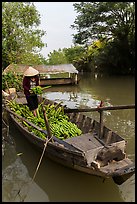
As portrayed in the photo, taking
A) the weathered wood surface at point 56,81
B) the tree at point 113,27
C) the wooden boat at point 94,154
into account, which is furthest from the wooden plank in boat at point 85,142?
the tree at point 113,27

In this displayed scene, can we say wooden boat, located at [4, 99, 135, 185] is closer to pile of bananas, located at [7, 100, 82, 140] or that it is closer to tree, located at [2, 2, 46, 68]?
pile of bananas, located at [7, 100, 82, 140]

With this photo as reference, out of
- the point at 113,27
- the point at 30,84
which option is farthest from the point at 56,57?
the point at 30,84

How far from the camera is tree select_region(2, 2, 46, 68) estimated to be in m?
16.8

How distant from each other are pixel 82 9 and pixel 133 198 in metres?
20.9

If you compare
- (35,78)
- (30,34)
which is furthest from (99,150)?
(30,34)

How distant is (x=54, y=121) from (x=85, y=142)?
1350 mm

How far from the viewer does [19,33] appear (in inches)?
672

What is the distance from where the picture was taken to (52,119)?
6.45m

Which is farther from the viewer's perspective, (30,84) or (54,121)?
(30,84)

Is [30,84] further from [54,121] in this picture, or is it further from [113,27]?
[113,27]

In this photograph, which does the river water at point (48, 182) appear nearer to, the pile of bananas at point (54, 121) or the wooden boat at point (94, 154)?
the wooden boat at point (94, 154)

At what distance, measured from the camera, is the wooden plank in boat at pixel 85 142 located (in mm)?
4977

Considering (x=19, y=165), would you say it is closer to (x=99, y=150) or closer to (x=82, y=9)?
(x=99, y=150)

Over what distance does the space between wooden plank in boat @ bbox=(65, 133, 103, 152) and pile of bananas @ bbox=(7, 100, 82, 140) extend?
0.38 meters
